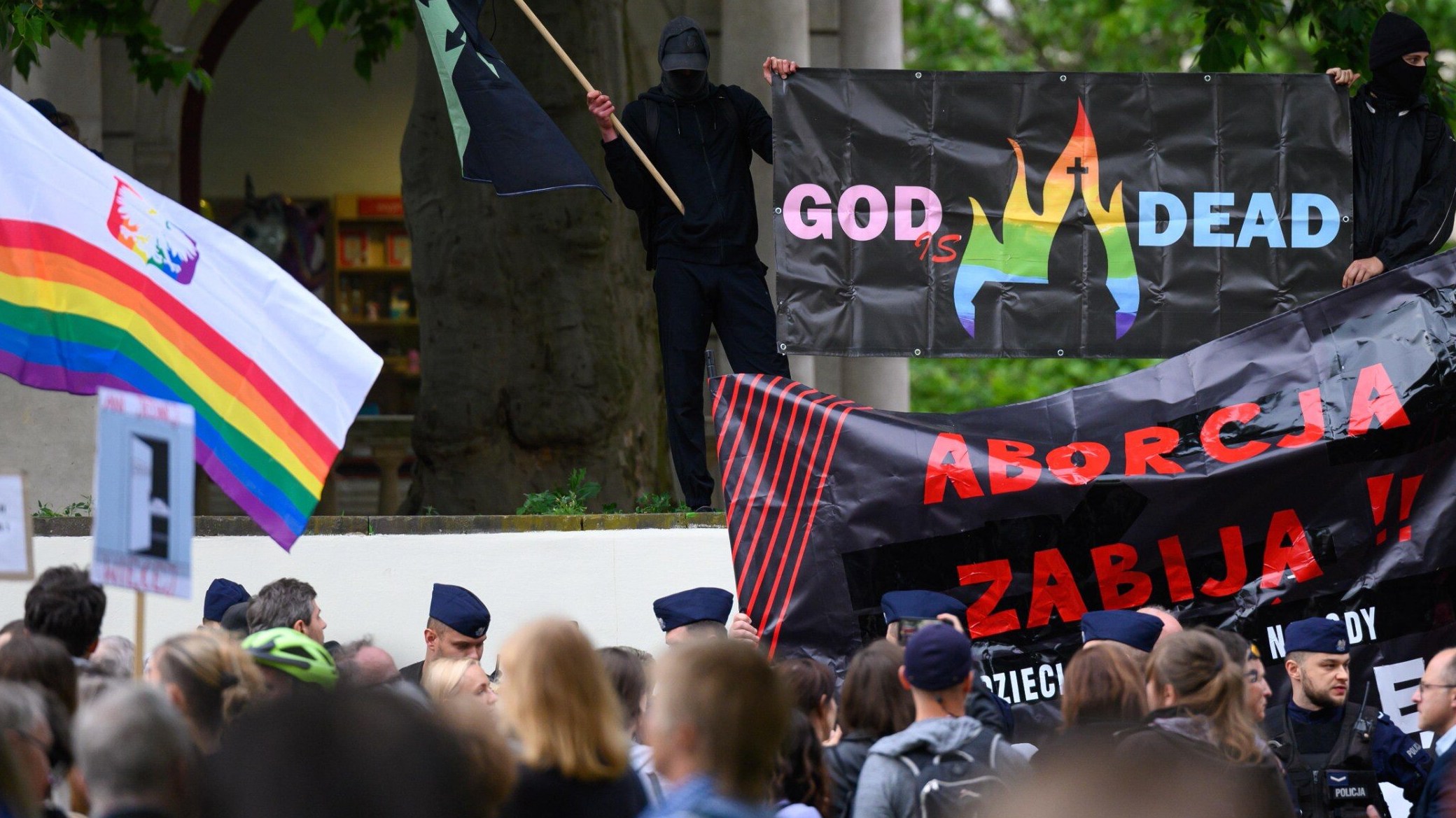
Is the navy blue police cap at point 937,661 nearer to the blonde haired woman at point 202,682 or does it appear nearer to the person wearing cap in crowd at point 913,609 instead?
the person wearing cap in crowd at point 913,609

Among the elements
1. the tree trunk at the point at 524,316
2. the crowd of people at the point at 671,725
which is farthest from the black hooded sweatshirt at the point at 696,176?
the crowd of people at the point at 671,725

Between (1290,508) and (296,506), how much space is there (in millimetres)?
3516

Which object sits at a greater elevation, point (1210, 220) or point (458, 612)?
point (1210, 220)

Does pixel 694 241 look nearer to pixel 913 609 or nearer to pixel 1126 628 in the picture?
pixel 913 609

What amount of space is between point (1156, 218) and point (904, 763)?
4858mm

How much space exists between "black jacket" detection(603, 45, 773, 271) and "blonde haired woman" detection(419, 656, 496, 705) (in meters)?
3.32

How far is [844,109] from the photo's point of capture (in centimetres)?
882

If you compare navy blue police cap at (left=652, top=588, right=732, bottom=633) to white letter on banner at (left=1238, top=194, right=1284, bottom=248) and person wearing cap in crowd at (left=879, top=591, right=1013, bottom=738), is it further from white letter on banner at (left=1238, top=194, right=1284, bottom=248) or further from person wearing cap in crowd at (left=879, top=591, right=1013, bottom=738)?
white letter on banner at (left=1238, top=194, right=1284, bottom=248)

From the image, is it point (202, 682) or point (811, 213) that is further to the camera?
point (811, 213)

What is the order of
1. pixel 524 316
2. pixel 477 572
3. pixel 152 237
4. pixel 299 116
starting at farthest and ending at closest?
pixel 299 116 < pixel 524 316 < pixel 477 572 < pixel 152 237

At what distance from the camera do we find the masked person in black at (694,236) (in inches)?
342

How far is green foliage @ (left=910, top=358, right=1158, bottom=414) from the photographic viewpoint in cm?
2483

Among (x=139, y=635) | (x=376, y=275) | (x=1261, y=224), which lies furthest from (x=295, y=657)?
(x=376, y=275)

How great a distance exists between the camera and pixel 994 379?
2592cm
